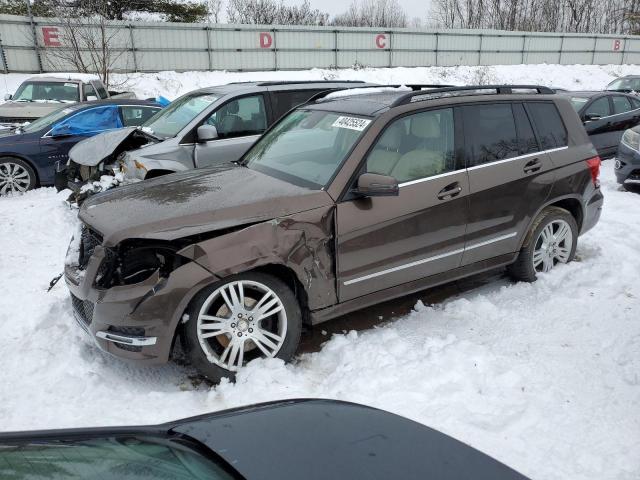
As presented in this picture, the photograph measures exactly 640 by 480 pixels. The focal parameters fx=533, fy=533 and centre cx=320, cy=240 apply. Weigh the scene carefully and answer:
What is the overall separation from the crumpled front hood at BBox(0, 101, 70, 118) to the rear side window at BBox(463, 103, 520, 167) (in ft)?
34.8

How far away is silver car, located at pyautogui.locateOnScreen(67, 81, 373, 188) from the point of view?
257 inches

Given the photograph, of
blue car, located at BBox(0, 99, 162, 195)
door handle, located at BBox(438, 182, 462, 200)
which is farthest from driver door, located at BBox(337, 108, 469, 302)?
blue car, located at BBox(0, 99, 162, 195)

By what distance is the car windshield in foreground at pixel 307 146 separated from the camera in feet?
13.0

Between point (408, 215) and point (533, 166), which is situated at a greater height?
point (533, 166)

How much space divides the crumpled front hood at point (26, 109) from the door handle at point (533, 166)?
35.7ft

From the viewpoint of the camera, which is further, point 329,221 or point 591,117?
point 591,117

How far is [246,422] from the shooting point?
75.1 inches

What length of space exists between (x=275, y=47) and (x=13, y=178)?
19.6 meters

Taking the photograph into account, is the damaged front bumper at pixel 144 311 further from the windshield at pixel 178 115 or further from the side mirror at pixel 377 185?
the windshield at pixel 178 115

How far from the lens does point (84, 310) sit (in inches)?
139

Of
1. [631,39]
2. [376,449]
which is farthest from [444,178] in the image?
[631,39]

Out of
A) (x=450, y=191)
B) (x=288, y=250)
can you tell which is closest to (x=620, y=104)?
(x=450, y=191)

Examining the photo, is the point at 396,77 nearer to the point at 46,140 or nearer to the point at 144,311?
the point at 46,140

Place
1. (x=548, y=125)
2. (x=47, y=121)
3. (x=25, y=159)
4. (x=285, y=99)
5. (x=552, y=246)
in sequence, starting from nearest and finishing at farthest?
(x=548, y=125) → (x=552, y=246) → (x=285, y=99) → (x=25, y=159) → (x=47, y=121)
